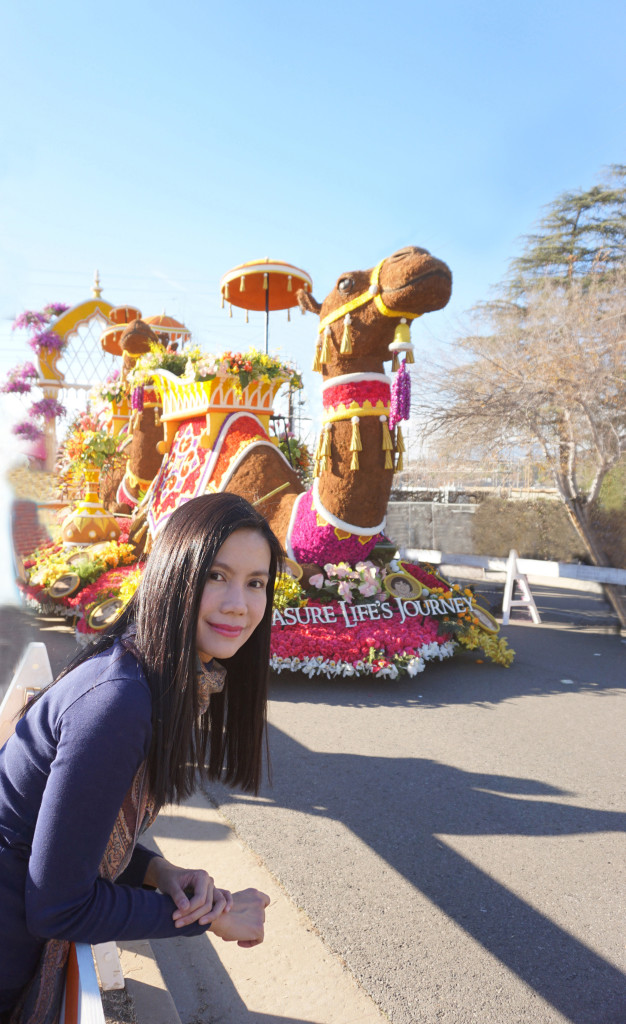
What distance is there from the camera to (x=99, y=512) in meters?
8.53

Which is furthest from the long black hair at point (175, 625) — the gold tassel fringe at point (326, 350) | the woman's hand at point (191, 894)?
the gold tassel fringe at point (326, 350)

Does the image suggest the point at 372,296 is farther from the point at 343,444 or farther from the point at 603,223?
the point at 603,223

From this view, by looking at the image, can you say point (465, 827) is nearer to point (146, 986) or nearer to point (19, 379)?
point (146, 986)

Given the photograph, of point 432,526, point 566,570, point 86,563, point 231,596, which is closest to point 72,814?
point 231,596

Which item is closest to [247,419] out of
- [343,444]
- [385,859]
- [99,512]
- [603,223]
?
[343,444]

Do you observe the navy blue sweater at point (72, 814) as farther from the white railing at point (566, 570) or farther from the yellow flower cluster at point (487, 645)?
the white railing at point (566, 570)

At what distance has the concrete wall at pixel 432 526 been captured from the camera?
13734mm

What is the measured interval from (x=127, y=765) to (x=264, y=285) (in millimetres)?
7823

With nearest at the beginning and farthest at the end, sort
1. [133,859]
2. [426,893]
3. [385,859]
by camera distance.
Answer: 1. [133,859]
2. [426,893]
3. [385,859]

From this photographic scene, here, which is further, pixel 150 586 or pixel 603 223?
pixel 603 223

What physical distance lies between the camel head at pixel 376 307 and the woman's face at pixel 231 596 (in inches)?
171

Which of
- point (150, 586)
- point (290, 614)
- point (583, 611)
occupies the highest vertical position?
point (150, 586)

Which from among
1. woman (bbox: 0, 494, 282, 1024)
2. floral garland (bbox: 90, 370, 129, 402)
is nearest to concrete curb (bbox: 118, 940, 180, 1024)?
woman (bbox: 0, 494, 282, 1024)

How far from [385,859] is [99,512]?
6.77 meters
